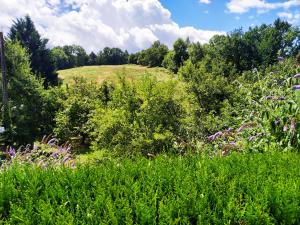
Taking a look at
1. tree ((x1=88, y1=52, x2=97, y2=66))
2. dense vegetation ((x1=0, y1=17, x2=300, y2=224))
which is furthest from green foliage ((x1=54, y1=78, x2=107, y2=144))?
tree ((x1=88, y1=52, x2=97, y2=66))

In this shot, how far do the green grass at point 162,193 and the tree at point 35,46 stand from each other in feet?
138

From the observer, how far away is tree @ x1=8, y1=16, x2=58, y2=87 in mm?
43906

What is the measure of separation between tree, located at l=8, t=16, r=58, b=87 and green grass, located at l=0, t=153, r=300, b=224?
1658 inches

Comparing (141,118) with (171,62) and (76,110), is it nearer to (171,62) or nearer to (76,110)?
(76,110)

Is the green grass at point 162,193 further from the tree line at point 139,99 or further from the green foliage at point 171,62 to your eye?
the green foliage at point 171,62

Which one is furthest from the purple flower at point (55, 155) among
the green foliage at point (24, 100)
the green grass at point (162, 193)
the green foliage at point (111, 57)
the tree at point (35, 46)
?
the green foliage at point (111, 57)

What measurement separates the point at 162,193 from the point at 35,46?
46.8 metres

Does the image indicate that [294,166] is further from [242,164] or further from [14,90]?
[14,90]

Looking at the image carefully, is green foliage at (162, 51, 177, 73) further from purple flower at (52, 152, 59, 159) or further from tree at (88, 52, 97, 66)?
purple flower at (52, 152, 59, 159)

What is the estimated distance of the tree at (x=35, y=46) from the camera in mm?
43906

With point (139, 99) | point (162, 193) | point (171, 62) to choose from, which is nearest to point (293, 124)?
point (162, 193)

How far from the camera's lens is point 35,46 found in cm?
4588

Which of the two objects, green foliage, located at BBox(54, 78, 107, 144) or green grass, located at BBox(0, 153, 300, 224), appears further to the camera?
green foliage, located at BBox(54, 78, 107, 144)

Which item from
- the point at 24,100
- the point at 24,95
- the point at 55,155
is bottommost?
the point at 55,155
